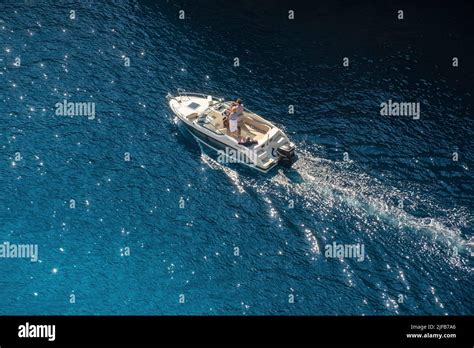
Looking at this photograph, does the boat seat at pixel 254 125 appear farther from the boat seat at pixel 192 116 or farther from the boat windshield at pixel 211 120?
the boat seat at pixel 192 116

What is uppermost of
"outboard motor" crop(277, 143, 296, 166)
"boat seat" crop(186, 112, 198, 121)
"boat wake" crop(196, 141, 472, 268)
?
"boat seat" crop(186, 112, 198, 121)

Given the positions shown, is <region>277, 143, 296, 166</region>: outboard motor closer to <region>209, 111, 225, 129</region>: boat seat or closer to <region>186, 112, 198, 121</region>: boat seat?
<region>209, 111, 225, 129</region>: boat seat

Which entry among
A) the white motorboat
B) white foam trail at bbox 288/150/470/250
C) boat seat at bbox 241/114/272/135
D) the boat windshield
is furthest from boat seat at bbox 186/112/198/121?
white foam trail at bbox 288/150/470/250

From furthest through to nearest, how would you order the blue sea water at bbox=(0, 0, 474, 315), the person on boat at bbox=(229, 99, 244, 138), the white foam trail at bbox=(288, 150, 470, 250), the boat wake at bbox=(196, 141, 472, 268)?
the person on boat at bbox=(229, 99, 244, 138) < the white foam trail at bbox=(288, 150, 470, 250) < the boat wake at bbox=(196, 141, 472, 268) < the blue sea water at bbox=(0, 0, 474, 315)

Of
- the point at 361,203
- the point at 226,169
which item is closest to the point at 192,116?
the point at 226,169

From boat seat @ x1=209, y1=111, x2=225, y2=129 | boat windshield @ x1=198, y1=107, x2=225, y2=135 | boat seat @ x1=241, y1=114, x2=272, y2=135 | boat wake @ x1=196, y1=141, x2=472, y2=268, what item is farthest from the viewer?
boat seat @ x1=209, y1=111, x2=225, y2=129

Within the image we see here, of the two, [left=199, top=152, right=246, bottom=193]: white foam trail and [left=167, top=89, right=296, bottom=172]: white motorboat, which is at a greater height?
[left=167, top=89, right=296, bottom=172]: white motorboat

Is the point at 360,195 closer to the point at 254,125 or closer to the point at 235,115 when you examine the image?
the point at 254,125
